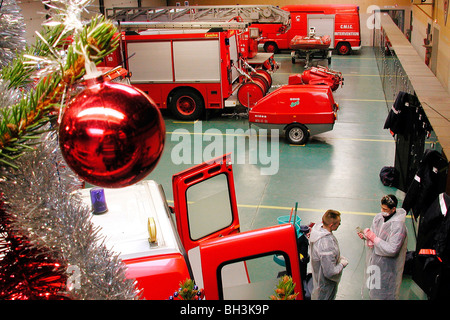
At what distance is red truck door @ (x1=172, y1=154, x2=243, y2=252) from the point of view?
511 cm

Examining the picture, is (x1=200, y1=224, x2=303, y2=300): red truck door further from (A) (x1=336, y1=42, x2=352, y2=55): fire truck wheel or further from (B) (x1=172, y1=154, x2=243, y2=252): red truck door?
(A) (x1=336, y1=42, x2=352, y2=55): fire truck wheel

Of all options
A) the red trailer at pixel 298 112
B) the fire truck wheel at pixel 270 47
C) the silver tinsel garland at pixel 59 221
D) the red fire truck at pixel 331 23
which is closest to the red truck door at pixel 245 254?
the silver tinsel garland at pixel 59 221

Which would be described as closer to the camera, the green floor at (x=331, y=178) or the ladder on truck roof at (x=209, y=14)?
the green floor at (x=331, y=178)

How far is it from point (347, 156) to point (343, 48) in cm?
1529

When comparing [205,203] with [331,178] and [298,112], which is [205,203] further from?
[298,112]

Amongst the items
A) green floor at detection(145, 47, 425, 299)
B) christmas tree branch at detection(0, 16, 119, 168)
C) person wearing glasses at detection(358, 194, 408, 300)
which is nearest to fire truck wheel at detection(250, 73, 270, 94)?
green floor at detection(145, 47, 425, 299)

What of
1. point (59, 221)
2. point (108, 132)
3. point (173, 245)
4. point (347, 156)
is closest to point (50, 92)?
point (108, 132)

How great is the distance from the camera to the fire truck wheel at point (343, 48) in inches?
979

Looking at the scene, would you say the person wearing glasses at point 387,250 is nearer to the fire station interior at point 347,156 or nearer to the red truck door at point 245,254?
the fire station interior at point 347,156

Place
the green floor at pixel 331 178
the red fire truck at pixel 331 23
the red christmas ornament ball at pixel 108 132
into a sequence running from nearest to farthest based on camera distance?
the red christmas ornament ball at pixel 108 132 < the green floor at pixel 331 178 < the red fire truck at pixel 331 23

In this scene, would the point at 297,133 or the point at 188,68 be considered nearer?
the point at 297,133

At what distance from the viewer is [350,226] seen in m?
8.00

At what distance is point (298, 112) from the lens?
11789mm

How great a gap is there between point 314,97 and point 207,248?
8493 mm
